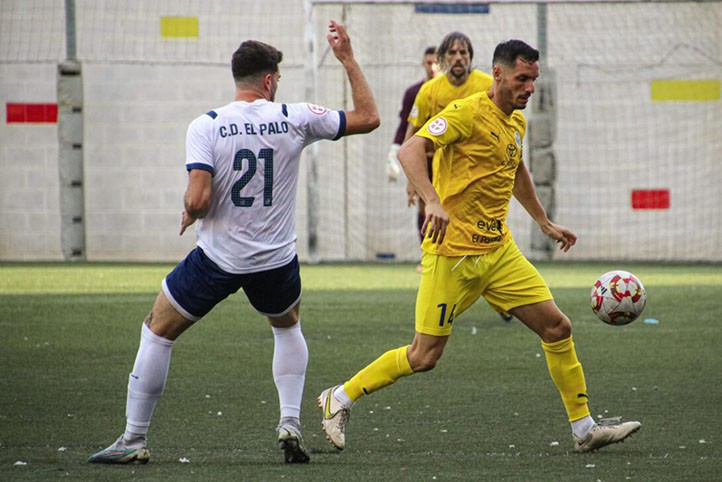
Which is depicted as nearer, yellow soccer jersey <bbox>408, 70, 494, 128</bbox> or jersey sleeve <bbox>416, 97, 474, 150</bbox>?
jersey sleeve <bbox>416, 97, 474, 150</bbox>

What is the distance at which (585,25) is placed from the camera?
18688 millimetres

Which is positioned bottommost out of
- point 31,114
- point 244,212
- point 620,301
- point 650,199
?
point 620,301

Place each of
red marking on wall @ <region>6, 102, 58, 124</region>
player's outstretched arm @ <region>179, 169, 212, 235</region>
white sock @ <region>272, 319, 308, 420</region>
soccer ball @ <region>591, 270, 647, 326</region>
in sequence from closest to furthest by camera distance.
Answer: player's outstretched arm @ <region>179, 169, 212, 235</region> → white sock @ <region>272, 319, 308, 420</region> → soccer ball @ <region>591, 270, 647, 326</region> → red marking on wall @ <region>6, 102, 58, 124</region>

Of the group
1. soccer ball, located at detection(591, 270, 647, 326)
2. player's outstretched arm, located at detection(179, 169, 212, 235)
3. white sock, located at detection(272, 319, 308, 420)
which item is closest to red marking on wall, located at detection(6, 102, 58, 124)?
soccer ball, located at detection(591, 270, 647, 326)

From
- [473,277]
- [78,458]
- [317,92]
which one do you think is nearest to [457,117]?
[473,277]

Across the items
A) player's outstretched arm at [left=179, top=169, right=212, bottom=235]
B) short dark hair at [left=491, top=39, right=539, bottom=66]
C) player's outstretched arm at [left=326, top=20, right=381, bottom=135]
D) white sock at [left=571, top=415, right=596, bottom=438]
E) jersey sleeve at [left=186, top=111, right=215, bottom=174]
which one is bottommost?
white sock at [left=571, top=415, right=596, bottom=438]

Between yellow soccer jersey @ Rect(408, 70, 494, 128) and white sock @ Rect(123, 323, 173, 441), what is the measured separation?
16.0 ft

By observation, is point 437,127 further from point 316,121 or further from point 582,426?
point 582,426

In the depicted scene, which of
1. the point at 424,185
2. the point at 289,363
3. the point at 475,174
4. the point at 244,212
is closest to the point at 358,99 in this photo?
the point at 424,185

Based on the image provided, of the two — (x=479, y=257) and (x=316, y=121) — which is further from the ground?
(x=316, y=121)

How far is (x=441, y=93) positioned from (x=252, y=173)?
4.83 meters

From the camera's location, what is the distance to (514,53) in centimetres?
564

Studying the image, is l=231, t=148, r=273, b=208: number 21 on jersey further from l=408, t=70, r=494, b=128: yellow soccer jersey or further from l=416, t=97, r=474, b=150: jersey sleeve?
l=408, t=70, r=494, b=128: yellow soccer jersey

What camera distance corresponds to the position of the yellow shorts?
18.9 ft
